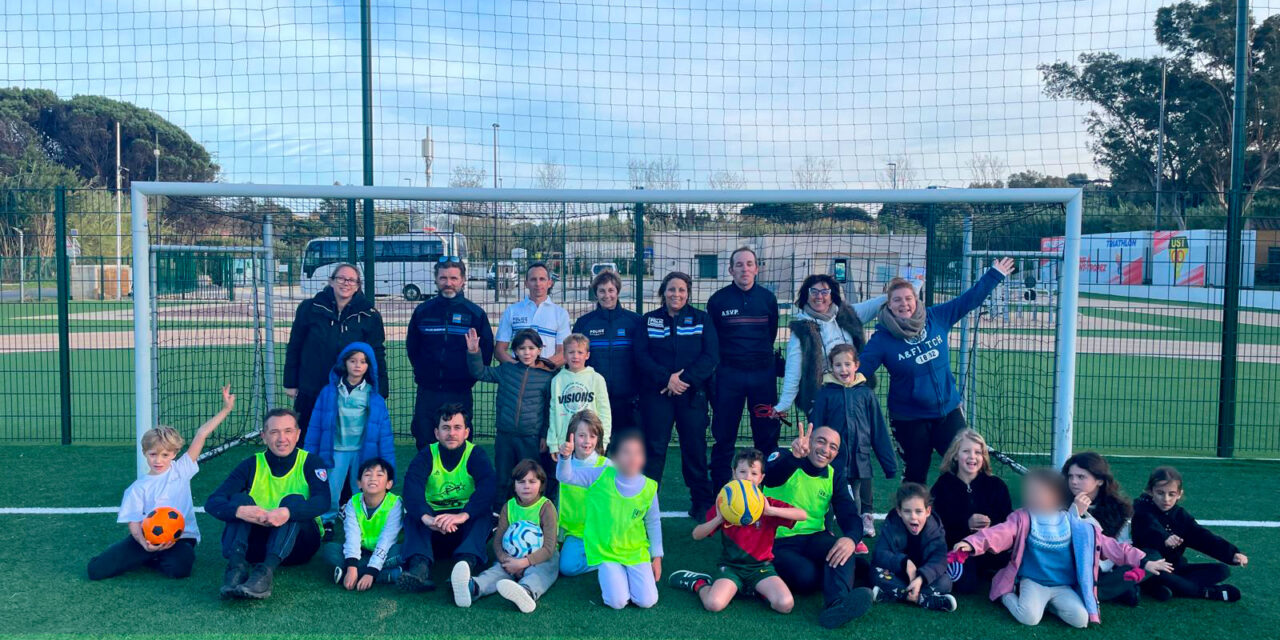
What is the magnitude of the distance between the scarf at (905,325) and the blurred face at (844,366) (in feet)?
1.37

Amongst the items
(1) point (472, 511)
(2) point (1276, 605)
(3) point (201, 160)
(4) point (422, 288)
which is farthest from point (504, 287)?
(3) point (201, 160)

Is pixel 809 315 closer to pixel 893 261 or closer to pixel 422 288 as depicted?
pixel 893 261

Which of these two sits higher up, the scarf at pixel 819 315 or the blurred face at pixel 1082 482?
the scarf at pixel 819 315

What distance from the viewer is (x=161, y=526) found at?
4711 millimetres

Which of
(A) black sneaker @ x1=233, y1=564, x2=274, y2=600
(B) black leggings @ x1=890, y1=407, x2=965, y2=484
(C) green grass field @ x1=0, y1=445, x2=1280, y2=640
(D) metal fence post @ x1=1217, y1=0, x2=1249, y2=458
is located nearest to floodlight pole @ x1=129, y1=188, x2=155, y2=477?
(C) green grass field @ x1=0, y1=445, x2=1280, y2=640

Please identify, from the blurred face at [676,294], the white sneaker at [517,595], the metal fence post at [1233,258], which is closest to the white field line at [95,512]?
the blurred face at [676,294]

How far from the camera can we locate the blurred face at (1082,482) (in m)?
4.55

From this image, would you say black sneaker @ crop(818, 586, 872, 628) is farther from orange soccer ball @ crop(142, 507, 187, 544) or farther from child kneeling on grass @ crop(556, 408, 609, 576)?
orange soccer ball @ crop(142, 507, 187, 544)

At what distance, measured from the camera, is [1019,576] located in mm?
4465

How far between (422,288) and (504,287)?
0.87 metres

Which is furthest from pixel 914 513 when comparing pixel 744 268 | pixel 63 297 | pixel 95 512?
pixel 63 297

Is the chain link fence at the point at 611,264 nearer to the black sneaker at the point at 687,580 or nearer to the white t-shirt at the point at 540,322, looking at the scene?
the white t-shirt at the point at 540,322

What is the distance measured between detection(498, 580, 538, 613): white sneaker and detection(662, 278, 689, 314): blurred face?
7.42 ft

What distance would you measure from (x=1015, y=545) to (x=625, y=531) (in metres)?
1.96
